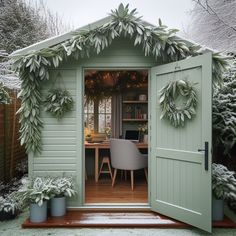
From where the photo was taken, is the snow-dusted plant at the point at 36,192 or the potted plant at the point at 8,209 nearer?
the snow-dusted plant at the point at 36,192

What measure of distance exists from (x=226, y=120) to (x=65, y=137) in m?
2.61

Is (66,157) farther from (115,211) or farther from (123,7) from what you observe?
A: (123,7)

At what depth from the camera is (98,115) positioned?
25.7 ft

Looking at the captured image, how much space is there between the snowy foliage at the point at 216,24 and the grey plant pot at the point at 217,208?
687 centimetres

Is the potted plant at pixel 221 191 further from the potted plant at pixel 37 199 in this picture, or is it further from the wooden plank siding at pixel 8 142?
the wooden plank siding at pixel 8 142

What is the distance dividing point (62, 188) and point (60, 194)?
0.12m

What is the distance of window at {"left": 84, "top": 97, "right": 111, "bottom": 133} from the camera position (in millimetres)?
7805

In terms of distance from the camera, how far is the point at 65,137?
471 centimetres

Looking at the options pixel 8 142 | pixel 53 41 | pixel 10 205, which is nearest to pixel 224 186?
pixel 10 205

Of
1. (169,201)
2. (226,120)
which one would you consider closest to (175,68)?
(226,120)

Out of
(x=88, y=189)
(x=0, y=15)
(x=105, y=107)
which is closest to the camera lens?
(x=88, y=189)

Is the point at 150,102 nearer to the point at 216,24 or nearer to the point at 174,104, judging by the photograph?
the point at 174,104

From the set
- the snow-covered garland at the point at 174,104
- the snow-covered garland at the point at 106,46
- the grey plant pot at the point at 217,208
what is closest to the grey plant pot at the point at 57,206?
the snow-covered garland at the point at 106,46

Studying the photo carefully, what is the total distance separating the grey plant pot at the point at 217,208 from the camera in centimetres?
427
